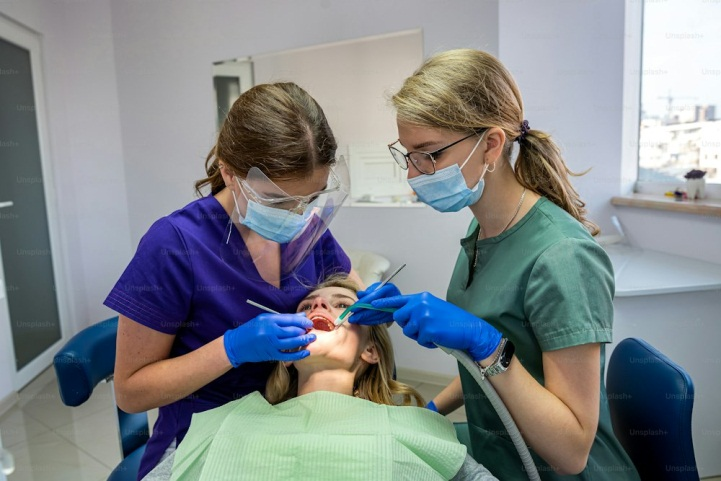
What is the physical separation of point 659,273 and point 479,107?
156cm

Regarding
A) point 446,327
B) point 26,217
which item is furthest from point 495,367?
point 26,217

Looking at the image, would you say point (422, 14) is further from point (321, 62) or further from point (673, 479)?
point (673, 479)

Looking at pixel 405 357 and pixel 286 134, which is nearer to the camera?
pixel 286 134

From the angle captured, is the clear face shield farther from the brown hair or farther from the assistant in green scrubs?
the assistant in green scrubs

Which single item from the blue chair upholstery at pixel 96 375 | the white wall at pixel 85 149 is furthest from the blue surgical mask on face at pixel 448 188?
the white wall at pixel 85 149

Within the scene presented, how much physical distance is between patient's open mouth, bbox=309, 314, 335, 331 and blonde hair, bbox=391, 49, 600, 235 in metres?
0.60

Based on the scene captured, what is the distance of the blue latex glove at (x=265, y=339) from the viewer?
122 centimetres

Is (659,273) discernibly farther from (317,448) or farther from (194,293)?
(194,293)

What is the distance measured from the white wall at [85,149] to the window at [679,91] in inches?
154

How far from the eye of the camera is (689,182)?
262 cm

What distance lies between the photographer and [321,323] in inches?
59.3

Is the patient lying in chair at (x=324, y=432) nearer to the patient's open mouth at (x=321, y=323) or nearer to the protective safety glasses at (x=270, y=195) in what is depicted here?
the patient's open mouth at (x=321, y=323)

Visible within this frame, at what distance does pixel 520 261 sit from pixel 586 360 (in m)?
0.24

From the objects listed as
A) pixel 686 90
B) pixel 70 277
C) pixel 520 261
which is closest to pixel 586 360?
pixel 520 261
